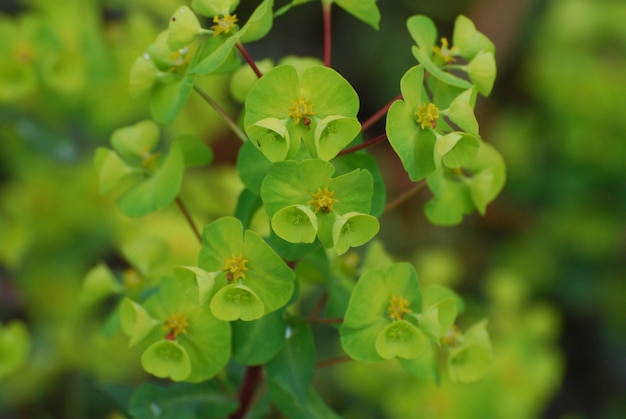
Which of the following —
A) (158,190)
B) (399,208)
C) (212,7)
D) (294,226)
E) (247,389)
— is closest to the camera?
(294,226)

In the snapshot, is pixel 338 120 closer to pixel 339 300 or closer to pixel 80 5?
pixel 339 300

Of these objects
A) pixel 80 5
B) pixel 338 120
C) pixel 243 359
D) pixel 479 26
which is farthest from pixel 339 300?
pixel 479 26

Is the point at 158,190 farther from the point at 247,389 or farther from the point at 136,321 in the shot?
the point at 247,389

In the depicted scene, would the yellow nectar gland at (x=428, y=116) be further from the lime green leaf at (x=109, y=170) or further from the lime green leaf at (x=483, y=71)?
the lime green leaf at (x=109, y=170)

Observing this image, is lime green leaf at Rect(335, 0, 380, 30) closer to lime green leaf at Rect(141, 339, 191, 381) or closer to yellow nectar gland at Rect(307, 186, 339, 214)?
yellow nectar gland at Rect(307, 186, 339, 214)

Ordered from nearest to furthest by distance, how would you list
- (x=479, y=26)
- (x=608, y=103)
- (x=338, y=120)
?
(x=338, y=120) → (x=608, y=103) → (x=479, y=26)

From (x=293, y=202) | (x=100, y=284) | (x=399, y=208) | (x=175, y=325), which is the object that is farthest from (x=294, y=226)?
(x=399, y=208)

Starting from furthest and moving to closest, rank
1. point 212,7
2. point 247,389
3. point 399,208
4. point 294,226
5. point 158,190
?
1. point 399,208
2. point 247,389
3. point 158,190
4. point 212,7
5. point 294,226
